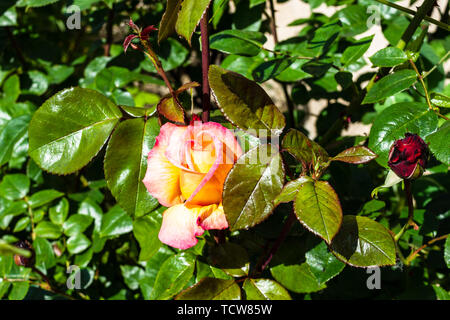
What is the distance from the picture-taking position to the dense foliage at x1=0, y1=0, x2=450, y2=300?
1.70 feet

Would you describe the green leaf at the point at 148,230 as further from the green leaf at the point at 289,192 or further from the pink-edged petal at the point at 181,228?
the green leaf at the point at 289,192

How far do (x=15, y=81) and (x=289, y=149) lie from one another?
2.98ft

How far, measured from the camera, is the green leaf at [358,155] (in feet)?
1.65

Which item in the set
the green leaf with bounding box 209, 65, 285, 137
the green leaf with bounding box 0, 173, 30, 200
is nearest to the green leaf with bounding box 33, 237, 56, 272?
the green leaf with bounding box 0, 173, 30, 200

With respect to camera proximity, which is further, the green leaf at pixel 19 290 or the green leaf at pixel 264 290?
the green leaf at pixel 19 290

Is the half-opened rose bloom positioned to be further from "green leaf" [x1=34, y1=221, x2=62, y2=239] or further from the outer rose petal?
"green leaf" [x1=34, y1=221, x2=62, y2=239]

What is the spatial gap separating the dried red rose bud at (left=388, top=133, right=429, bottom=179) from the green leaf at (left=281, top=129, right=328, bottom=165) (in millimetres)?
A: 82

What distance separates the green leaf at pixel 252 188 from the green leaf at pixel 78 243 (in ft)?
1.90

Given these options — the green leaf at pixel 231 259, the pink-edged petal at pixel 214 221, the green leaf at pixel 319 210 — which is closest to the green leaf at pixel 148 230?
the green leaf at pixel 231 259

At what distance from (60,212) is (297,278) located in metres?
0.59

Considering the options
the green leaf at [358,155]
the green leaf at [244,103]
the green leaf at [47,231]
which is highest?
the green leaf at [244,103]

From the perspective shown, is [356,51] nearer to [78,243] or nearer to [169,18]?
[169,18]

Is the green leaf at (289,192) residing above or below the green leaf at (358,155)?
below

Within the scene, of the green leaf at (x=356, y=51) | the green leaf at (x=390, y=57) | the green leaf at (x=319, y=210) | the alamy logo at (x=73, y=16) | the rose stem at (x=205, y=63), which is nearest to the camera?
the green leaf at (x=319, y=210)
